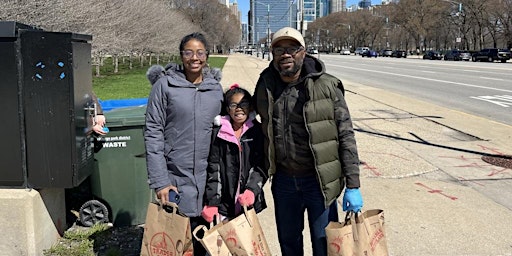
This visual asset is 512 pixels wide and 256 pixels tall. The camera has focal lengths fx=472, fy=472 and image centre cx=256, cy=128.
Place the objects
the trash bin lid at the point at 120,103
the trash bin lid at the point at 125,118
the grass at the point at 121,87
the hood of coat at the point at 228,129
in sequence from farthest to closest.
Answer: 1. the grass at the point at 121,87
2. the trash bin lid at the point at 120,103
3. the trash bin lid at the point at 125,118
4. the hood of coat at the point at 228,129

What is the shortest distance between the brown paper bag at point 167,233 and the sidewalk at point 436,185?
4.49ft

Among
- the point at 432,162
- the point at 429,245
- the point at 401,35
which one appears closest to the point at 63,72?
the point at 429,245

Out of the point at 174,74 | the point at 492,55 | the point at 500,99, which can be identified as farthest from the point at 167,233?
the point at 492,55

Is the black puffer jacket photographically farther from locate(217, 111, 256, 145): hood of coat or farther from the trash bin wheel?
the trash bin wheel

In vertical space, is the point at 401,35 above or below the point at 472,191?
above

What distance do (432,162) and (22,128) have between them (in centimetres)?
548

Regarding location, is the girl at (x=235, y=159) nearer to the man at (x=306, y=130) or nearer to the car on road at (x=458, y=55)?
the man at (x=306, y=130)

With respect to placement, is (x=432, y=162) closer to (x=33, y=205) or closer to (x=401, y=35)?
(x=33, y=205)

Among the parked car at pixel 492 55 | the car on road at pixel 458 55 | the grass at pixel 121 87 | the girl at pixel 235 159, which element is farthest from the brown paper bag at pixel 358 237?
the car on road at pixel 458 55

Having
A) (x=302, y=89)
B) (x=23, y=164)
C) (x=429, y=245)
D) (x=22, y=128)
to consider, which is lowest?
(x=429, y=245)

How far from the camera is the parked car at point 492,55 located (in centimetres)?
4953

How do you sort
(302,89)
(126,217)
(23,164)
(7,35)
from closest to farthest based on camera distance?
(302,89) → (7,35) → (23,164) → (126,217)

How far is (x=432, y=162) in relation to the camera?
6820 mm

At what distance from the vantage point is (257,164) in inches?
111
